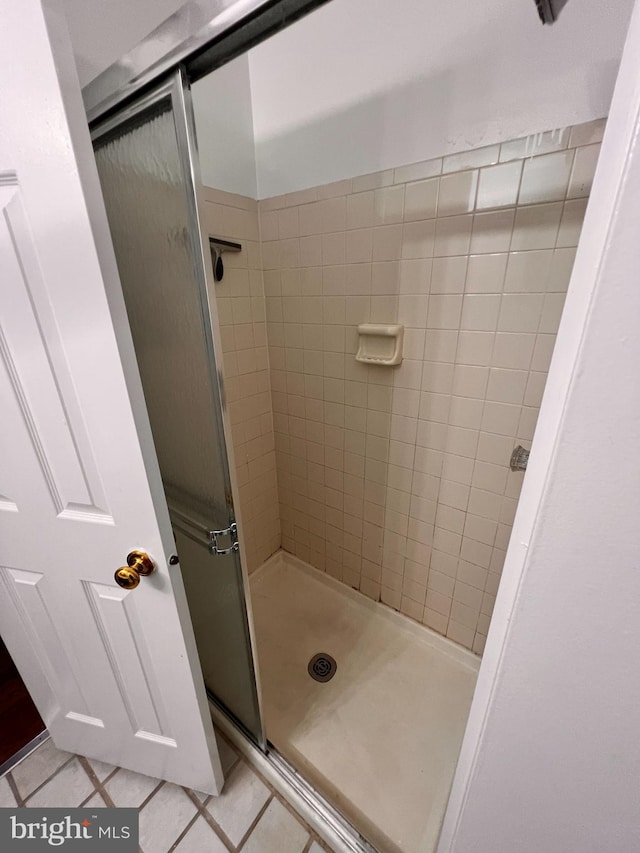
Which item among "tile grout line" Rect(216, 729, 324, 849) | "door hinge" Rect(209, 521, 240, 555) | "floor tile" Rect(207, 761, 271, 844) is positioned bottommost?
"tile grout line" Rect(216, 729, 324, 849)

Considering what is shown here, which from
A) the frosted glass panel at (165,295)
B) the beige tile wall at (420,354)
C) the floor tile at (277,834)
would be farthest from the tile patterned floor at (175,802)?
the frosted glass panel at (165,295)

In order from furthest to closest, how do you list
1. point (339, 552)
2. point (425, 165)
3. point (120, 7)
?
point (339, 552), point (425, 165), point (120, 7)

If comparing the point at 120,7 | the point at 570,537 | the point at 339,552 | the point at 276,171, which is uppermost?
the point at 120,7

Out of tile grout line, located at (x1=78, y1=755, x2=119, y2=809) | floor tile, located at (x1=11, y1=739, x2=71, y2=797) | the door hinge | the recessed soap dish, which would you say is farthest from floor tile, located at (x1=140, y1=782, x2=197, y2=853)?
the recessed soap dish

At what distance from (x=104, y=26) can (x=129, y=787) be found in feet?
7.06

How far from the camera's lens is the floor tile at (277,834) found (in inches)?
36.2

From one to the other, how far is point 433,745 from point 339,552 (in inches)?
31.1

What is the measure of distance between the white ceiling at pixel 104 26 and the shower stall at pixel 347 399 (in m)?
0.29

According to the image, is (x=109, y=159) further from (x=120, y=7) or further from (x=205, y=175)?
(x=205, y=175)

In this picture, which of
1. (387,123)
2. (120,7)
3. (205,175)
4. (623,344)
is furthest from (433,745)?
(120,7)

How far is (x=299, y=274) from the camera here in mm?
1367

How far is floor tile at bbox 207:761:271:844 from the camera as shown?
3.14 ft

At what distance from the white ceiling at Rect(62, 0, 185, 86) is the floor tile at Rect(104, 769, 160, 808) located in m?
2.01
